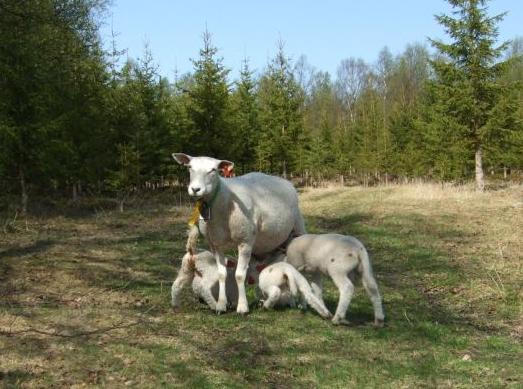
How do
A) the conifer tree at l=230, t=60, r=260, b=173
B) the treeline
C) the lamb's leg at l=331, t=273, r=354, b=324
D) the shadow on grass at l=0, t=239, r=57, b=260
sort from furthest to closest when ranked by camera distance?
the conifer tree at l=230, t=60, r=260, b=173 → the treeline → the shadow on grass at l=0, t=239, r=57, b=260 → the lamb's leg at l=331, t=273, r=354, b=324

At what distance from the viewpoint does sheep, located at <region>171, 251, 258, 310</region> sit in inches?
297

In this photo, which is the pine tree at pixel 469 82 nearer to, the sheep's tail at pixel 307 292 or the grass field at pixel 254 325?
the grass field at pixel 254 325

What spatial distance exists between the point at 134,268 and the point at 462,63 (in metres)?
22.5

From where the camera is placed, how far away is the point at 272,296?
Result: 735cm

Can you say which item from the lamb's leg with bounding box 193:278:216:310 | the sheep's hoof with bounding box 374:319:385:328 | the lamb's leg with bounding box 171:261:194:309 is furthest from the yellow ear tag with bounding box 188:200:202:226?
the sheep's hoof with bounding box 374:319:385:328

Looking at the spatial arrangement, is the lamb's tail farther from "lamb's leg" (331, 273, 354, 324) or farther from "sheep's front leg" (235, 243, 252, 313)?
"sheep's front leg" (235, 243, 252, 313)

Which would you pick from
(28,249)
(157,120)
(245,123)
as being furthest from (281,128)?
(28,249)

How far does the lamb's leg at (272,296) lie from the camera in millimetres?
7328

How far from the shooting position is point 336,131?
166ft

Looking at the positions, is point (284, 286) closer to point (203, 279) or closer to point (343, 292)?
point (343, 292)

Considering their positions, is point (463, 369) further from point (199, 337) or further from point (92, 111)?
point (92, 111)

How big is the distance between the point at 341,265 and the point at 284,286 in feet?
3.38

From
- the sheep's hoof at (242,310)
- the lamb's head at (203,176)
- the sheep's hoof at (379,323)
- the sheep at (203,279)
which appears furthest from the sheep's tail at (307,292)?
the lamb's head at (203,176)

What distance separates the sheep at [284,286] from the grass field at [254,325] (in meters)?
0.19
